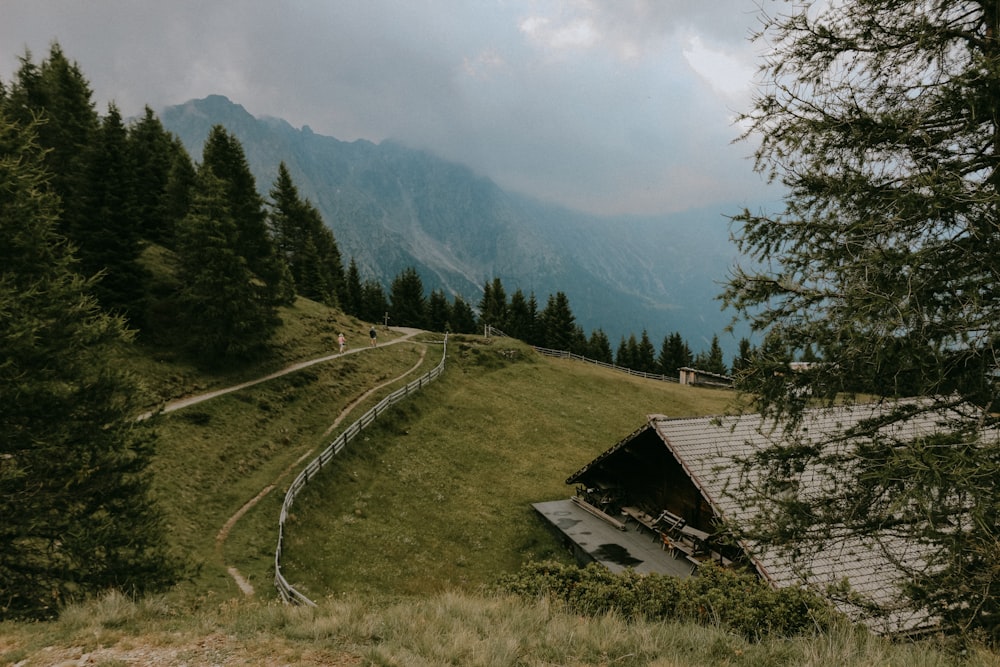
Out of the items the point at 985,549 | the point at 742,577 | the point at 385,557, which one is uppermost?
the point at 985,549

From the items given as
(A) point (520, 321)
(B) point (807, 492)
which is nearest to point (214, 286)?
(B) point (807, 492)

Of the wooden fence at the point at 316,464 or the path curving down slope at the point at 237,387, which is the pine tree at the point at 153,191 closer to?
the path curving down slope at the point at 237,387

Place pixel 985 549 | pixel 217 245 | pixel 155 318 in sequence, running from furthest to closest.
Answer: pixel 155 318 → pixel 217 245 → pixel 985 549

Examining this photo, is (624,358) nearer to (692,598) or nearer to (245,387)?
(245,387)

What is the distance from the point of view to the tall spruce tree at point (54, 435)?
36.1 ft

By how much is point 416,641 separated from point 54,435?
1082 cm

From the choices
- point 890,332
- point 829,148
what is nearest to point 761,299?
point 890,332

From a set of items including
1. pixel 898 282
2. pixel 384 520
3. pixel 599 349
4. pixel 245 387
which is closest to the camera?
pixel 898 282

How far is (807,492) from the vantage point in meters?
9.22

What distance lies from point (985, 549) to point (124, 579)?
54.8 ft

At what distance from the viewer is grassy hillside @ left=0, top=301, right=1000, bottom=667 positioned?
718cm

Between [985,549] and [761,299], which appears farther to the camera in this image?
[761,299]

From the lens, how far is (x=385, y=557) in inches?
791

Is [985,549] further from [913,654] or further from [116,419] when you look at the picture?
[116,419]
